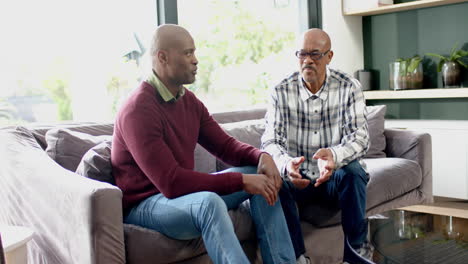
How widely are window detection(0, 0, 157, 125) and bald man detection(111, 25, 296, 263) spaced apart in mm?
977

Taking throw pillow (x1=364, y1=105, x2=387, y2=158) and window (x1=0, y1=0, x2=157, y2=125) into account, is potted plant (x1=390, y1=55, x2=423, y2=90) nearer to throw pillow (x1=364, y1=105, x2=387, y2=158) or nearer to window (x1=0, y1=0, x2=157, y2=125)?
throw pillow (x1=364, y1=105, x2=387, y2=158)

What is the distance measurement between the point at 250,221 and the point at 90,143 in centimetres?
74

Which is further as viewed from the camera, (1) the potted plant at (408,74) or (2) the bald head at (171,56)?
(1) the potted plant at (408,74)

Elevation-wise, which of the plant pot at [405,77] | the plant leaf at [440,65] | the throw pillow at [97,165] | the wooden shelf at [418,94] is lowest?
the throw pillow at [97,165]

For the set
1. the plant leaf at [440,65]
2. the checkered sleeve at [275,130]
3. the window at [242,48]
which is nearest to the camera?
the checkered sleeve at [275,130]

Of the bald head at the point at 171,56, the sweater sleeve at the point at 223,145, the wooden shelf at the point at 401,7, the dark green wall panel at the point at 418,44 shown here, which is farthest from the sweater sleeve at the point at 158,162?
the dark green wall panel at the point at 418,44

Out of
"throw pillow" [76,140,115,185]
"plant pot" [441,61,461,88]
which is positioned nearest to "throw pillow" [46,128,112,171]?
"throw pillow" [76,140,115,185]

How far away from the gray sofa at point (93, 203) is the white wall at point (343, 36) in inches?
64.2

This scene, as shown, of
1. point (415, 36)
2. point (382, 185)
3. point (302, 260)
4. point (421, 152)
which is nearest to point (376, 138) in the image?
point (421, 152)

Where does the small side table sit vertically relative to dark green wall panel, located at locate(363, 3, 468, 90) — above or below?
below

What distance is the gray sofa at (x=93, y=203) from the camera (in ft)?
6.03

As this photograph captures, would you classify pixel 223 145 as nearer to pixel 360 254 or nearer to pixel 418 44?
pixel 360 254

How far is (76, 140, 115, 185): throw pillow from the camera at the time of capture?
2.11 meters

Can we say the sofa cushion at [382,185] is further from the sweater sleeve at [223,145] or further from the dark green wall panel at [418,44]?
the dark green wall panel at [418,44]
